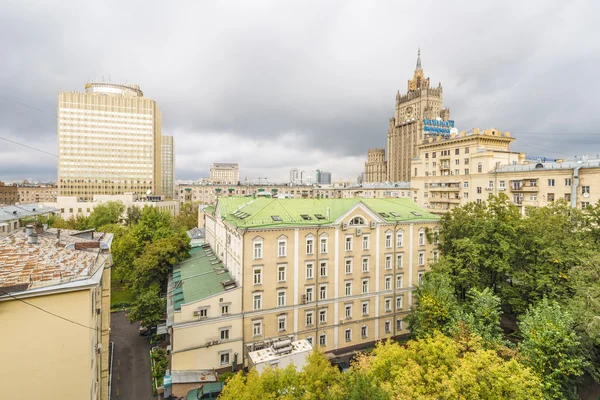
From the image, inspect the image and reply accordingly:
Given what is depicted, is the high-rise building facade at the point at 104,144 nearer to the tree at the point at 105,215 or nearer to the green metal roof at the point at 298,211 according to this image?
the tree at the point at 105,215

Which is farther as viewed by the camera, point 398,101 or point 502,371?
point 398,101

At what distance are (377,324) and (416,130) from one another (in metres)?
134

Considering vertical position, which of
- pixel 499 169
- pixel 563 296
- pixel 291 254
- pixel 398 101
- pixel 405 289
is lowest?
pixel 405 289

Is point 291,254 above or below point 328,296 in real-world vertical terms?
above

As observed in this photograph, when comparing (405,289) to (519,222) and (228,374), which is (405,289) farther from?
(228,374)

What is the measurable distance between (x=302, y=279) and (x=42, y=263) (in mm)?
20467

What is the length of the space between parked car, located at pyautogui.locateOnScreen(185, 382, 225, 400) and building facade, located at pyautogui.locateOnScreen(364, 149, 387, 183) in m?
157

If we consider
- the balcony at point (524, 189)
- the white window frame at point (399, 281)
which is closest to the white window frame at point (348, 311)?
the white window frame at point (399, 281)

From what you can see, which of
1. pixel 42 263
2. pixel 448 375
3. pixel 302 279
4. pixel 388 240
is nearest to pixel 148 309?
pixel 302 279

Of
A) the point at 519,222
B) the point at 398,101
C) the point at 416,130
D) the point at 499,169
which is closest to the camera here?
the point at 519,222

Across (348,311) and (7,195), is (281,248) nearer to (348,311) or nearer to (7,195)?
(348,311)

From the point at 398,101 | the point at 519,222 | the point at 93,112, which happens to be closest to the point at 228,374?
the point at 519,222

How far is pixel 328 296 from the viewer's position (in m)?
30.7

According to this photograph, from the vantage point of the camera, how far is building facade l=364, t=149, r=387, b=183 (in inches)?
6795
